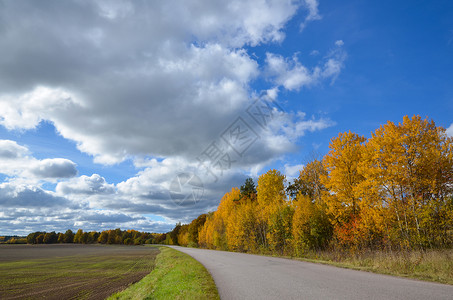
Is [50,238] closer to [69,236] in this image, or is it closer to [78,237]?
[69,236]

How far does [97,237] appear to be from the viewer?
16800 cm

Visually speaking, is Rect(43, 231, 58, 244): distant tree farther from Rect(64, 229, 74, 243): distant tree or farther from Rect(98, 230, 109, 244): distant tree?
Rect(98, 230, 109, 244): distant tree

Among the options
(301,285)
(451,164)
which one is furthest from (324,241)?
(301,285)

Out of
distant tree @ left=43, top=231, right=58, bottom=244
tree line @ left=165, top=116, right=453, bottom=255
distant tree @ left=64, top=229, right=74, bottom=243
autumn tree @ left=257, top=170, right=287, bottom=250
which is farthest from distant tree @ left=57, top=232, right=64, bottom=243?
tree line @ left=165, top=116, right=453, bottom=255

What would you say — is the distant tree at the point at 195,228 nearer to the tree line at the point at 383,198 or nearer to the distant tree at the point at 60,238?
the tree line at the point at 383,198

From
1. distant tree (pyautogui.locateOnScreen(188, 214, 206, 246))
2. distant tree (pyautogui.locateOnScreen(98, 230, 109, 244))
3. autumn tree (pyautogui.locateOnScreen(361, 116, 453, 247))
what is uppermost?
autumn tree (pyautogui.locateOnScreen(361, 116, 453, 247))

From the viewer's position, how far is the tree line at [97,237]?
14900 centimetres

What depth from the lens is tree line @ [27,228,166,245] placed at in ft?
489

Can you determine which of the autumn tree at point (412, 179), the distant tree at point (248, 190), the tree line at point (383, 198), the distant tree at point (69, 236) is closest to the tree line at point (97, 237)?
the distant tree at point (69, 236)

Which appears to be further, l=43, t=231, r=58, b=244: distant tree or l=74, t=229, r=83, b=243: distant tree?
l=74, t=229, r=83, b=243: distant tree

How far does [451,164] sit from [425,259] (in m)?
10.1

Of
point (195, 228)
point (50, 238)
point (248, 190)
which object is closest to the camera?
point (248, 190)

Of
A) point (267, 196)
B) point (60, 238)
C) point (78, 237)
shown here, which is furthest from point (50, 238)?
point (267, 196)

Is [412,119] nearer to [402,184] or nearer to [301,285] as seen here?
[402,184]
